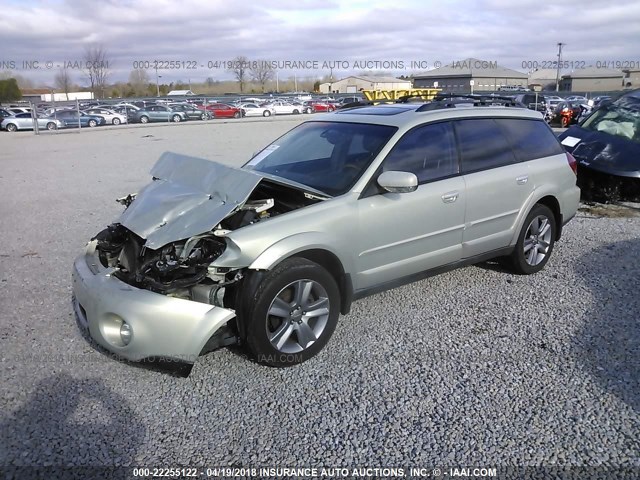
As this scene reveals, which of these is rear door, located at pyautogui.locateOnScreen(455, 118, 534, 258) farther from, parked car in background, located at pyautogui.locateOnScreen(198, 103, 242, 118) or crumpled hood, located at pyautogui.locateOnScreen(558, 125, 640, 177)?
parked car in background, located at pyautogui.locateOnScreen(198, 103, 242, 118)

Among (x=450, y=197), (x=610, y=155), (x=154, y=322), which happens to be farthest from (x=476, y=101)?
(x=610, y=155)

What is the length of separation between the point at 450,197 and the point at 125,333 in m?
2.72

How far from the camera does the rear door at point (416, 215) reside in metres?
4.05

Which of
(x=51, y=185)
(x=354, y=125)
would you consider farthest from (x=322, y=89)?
(x=354, y=125)

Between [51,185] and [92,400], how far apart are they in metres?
9.27

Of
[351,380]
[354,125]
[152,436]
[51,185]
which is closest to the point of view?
[152,436]

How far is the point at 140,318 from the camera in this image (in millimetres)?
3232

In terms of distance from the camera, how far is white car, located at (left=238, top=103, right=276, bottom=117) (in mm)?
42500

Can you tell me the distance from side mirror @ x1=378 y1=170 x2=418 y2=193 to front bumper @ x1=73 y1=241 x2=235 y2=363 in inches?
57.7

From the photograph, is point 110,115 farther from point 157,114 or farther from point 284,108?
point 284,108

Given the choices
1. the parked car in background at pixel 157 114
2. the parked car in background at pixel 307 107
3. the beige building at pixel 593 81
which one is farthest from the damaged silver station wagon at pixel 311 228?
the beige building at pixel 593 81

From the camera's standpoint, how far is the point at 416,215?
4270 mm

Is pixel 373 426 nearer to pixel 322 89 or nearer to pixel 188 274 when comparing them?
pixel 188 274

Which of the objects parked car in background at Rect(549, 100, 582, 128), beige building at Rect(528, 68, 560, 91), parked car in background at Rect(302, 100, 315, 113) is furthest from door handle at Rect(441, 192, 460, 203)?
beige building at Rect(528, 68, 560, 91)
